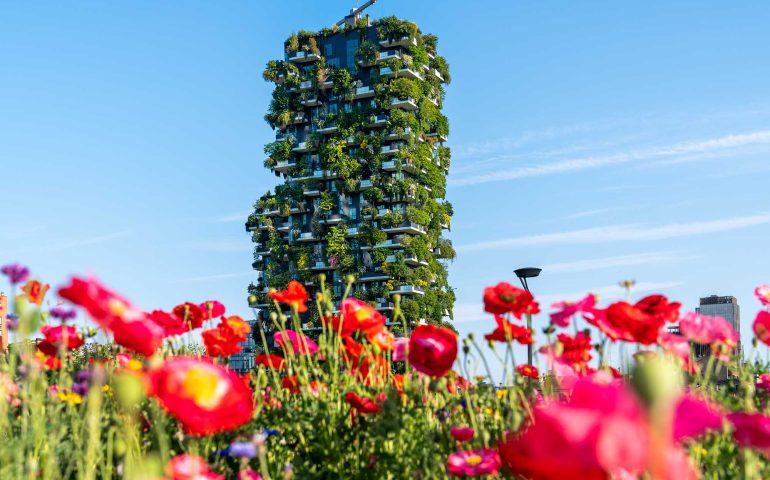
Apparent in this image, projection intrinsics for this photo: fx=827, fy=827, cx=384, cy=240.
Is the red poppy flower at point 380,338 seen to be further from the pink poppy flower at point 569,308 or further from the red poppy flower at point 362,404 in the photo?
the pink poppy flower at point 569,308

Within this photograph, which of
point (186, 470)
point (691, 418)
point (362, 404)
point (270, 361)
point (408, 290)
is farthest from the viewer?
point (408, 290)

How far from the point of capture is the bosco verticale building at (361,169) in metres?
33.8

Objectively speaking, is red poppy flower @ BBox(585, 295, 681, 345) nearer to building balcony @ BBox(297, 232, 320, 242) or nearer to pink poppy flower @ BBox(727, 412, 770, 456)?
pink poppy flower @ BBox(727, 412, 770, 456)

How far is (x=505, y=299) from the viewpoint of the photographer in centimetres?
224

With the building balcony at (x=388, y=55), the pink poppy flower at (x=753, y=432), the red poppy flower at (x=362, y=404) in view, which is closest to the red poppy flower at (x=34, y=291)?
the red poppy flower at (x=362, y=404)

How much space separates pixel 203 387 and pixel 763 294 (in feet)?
8.03

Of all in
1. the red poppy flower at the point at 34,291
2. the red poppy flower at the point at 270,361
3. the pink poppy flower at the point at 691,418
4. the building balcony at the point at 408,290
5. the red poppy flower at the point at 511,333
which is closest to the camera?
the pink poppy flower at the point at 691,418

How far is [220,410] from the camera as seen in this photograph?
1.19 m

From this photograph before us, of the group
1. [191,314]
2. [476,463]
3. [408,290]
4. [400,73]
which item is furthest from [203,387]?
[400,73]

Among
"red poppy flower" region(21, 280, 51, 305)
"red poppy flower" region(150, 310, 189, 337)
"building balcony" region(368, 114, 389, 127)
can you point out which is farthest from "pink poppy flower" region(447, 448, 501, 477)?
"building balcony" region(368, 114, 389, 127)

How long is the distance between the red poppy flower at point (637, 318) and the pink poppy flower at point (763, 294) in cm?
96

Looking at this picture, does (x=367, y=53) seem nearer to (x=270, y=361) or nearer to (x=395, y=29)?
(x=395, y=29)

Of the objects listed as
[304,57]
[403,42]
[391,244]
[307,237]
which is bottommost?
[391,244]

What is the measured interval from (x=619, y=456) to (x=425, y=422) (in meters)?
1.90
